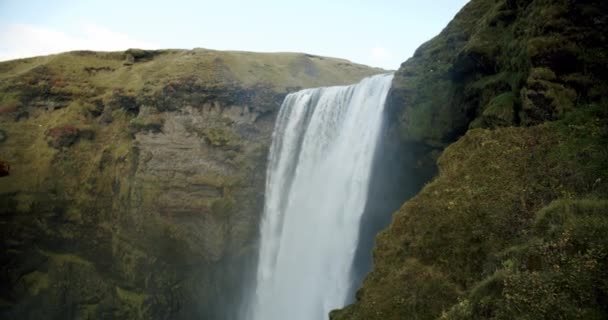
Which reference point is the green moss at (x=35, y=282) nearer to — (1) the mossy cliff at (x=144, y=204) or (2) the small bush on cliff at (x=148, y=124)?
(1) the mossy cliff at (x=144, y=204)

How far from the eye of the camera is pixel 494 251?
9281 millimetres

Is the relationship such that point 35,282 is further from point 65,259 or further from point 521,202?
point 521,202

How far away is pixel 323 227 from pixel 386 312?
14066mm

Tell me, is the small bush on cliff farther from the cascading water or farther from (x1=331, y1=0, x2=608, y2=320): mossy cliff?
(x1=331, y1=0, x2=608, y2=320): mossy cliff

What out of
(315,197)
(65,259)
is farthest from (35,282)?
(315,197)

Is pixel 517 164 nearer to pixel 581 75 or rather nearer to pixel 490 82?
pixel 581 75

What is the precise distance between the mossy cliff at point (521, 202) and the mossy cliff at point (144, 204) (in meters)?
21.2

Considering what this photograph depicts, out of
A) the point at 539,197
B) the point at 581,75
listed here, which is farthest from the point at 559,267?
the point at 581,75

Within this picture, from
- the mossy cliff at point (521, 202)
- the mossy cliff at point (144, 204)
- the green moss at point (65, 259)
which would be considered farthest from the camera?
the green moss at point (65, 259)

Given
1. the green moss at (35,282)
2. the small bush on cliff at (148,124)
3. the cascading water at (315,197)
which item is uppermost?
the small bush on cliff at (148,124)

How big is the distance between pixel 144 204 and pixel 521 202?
27.8 meters

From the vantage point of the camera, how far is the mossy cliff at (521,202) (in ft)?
22.9

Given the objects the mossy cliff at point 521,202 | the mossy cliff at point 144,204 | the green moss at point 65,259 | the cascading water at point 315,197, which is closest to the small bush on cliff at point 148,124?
the mossy cliff at point 144,204

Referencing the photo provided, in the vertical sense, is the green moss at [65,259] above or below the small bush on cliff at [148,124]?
below
